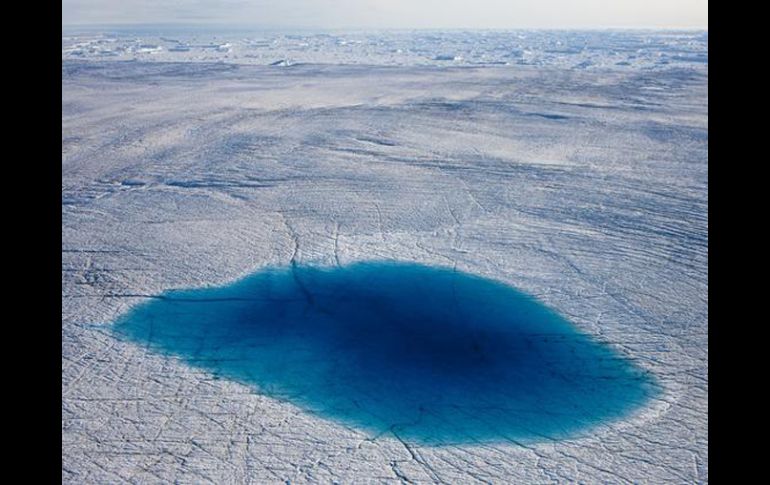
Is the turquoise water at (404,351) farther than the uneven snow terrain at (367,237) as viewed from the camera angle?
Yes

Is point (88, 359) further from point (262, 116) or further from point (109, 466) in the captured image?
point (262, 116)

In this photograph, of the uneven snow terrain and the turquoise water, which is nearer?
the uneven snow terrain

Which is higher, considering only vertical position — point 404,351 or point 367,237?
point 367,237

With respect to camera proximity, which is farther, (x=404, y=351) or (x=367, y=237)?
(x=367, y=237)
